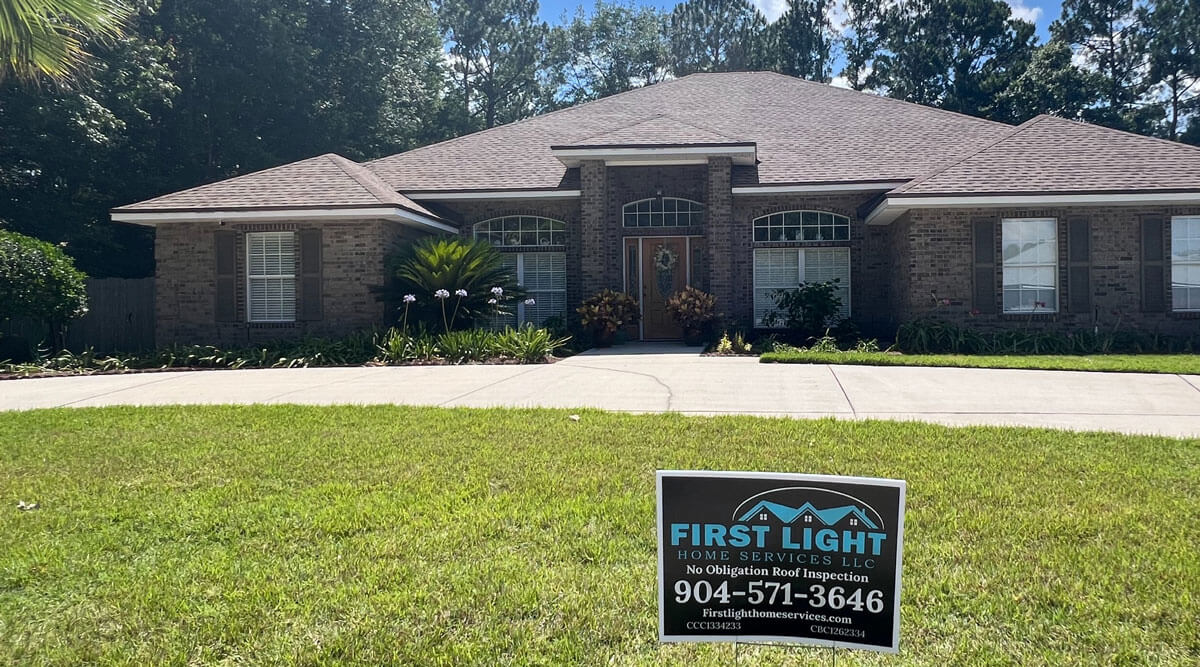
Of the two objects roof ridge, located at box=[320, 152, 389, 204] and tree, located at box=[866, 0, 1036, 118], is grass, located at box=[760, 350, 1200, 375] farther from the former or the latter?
tree, located at box=[866, 0, 1036, 118]

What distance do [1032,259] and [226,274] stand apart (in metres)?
15.0

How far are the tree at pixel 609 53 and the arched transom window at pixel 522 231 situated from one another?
26.4m

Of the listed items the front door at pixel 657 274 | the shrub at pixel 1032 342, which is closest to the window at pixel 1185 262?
the shrub at pixel 1032 342

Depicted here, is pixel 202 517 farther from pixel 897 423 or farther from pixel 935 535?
pixel 897 423

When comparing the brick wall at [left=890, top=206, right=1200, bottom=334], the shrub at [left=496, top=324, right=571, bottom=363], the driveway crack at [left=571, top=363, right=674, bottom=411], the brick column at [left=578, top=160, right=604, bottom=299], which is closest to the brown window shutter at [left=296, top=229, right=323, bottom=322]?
the shrub at [left=496, top=324, right=571, bottom=363]

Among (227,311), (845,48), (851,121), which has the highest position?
(845,48)

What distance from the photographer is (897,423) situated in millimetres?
7777

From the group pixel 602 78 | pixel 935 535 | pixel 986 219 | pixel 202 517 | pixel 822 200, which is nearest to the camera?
pixel 935 535

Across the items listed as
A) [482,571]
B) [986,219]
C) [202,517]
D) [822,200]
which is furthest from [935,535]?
Result: [822,200]

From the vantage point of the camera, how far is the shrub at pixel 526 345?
47.1 ft

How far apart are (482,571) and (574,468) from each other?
6.68ft

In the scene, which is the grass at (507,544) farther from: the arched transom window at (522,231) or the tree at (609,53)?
the tree at (609,53)

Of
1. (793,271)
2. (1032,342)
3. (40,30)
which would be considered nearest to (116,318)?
(40,30)

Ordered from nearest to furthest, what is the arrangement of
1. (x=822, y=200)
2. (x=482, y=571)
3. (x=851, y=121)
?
(x=482, y=571), (x=822, y=200), (x=851, y=121)
